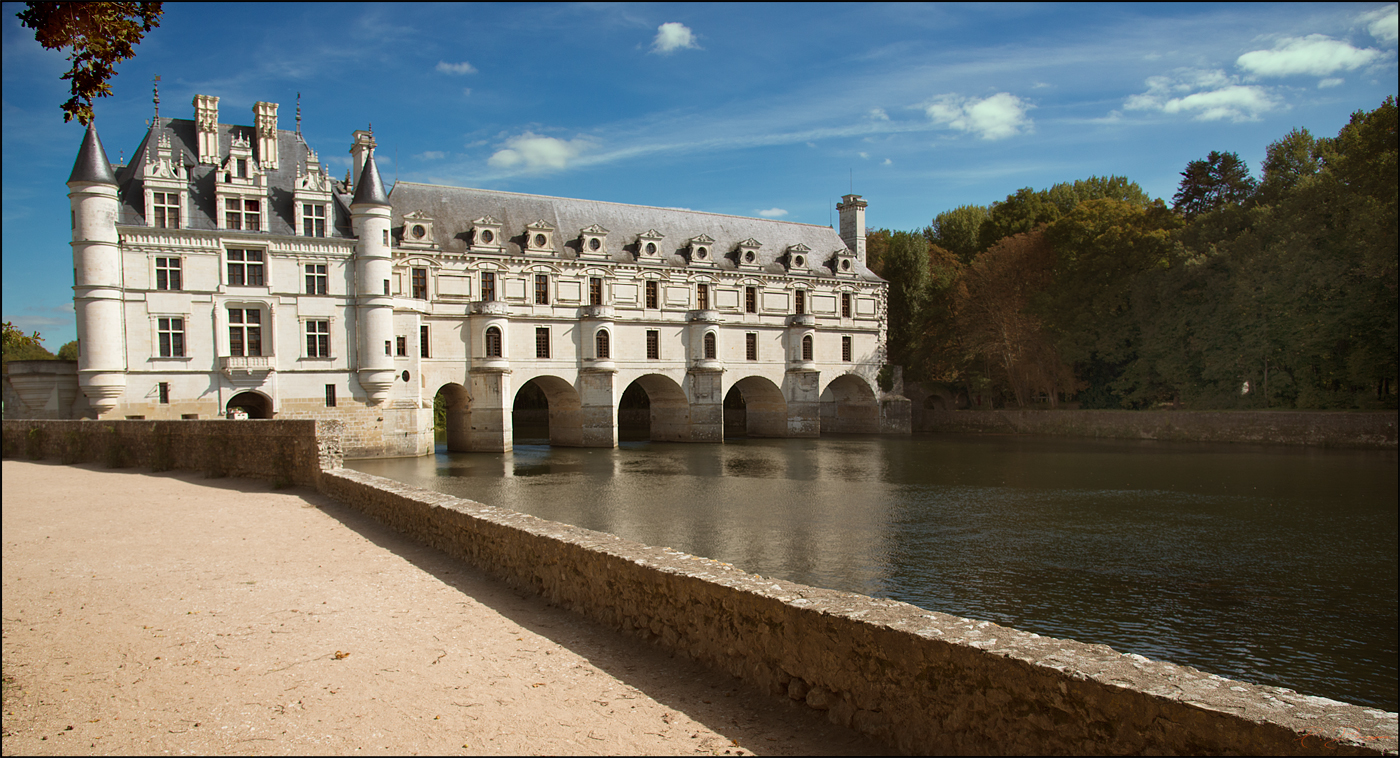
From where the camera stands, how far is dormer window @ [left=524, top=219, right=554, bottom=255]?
1443 inches

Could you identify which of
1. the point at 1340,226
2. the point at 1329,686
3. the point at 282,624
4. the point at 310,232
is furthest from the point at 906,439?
the point at 282,624

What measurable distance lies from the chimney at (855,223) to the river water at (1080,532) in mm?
20151

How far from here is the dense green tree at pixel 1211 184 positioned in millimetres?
37938

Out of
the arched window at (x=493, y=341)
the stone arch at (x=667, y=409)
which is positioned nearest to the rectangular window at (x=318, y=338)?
the arched window at (x=493, y=341)

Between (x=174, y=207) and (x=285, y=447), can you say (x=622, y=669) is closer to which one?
(x=285, y=447)

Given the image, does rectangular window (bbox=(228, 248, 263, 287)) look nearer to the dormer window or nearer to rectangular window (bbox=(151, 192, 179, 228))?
rectangular window (bbox=(151, 192, 179, 228))

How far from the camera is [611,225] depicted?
4038 cm

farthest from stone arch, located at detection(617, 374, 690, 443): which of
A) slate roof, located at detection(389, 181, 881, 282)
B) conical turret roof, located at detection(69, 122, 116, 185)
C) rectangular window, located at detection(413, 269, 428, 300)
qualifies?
conical turret roof, located at detection(69, 122, 116, 185)

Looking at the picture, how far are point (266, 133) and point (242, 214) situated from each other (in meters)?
3.55

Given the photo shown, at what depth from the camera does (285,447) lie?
16516 mm

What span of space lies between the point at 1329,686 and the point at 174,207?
110 ft

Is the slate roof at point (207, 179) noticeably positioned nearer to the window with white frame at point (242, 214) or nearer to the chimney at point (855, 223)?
the window with white frame at point (242, 214)

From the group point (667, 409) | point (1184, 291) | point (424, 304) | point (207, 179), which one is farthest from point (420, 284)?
point (1184, 291)

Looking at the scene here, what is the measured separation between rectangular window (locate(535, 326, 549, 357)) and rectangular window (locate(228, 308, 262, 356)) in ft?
35.4
